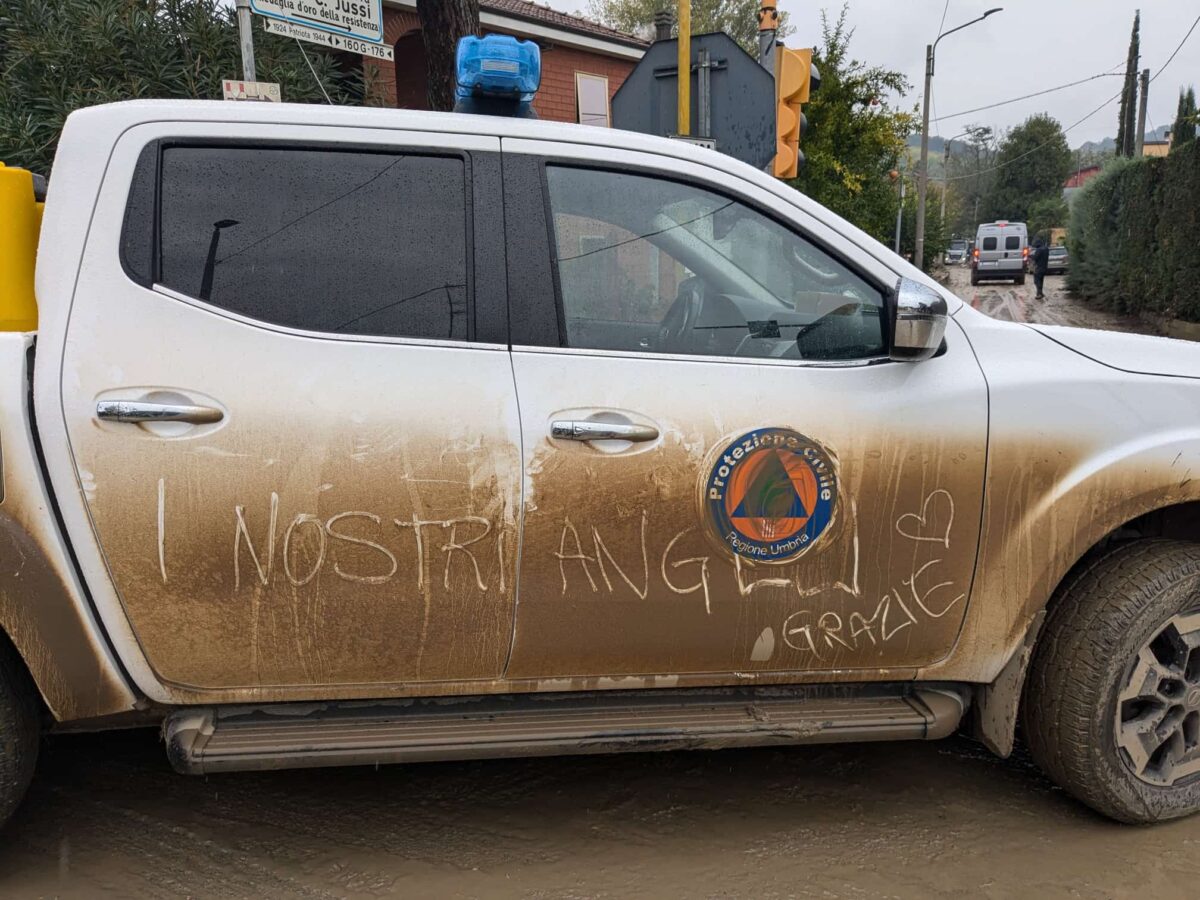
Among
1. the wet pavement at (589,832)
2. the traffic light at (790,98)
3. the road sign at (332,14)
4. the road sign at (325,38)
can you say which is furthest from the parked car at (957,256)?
the wet pavement at (589,832)

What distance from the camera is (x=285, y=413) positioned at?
85.1 inches

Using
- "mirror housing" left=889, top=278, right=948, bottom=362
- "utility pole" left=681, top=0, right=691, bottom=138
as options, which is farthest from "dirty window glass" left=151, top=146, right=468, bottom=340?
"utility pole" left=681, top=0, right=691, bottom=138

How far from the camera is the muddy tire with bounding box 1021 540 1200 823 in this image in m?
2.51

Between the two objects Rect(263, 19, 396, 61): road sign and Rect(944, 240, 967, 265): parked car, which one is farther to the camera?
Rect(944, 240, 967, 265): parked car

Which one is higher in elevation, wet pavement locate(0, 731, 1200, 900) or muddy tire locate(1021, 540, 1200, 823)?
muddy tire locate(1021, 540, 1200, 823)

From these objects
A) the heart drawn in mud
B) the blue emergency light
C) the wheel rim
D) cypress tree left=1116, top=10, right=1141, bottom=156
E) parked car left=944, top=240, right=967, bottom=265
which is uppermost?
cypress tree left=1116, top=10, right=1141, bottom=156

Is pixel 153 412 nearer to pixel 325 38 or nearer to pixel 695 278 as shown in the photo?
pixel 695 278

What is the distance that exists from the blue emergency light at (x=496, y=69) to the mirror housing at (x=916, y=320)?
3.67 feet


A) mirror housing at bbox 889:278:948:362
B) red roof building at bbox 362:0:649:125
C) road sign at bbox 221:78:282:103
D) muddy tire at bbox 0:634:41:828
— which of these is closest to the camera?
muddy tire at bbox 0:634:41:828

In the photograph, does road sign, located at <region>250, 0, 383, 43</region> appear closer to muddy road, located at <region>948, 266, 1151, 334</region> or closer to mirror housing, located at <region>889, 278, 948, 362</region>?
mirror housing, located at <region>889, 278, 948, 362</region>

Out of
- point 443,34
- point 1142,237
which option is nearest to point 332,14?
point 443,34

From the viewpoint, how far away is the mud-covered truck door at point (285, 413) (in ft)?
7.00

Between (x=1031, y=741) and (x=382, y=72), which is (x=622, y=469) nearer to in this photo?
(x=1031, y=741)

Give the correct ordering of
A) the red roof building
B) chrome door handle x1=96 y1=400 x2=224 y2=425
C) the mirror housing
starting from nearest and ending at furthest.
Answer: chrome door handle x1=96 y1=400 x2=224 y2=425 < the mirror housing < the red roof building
